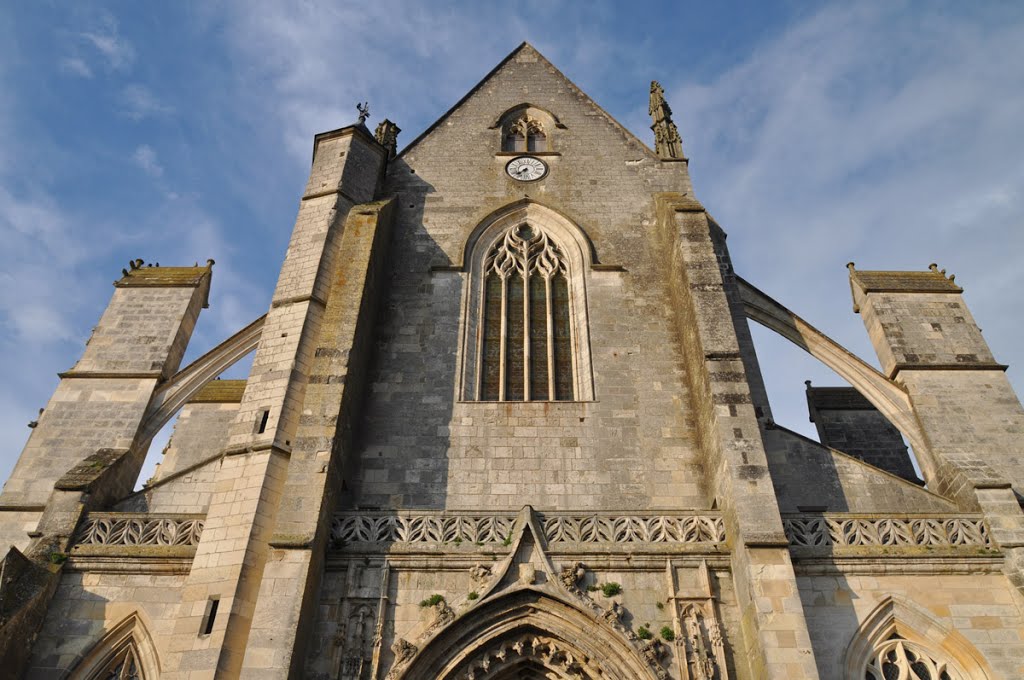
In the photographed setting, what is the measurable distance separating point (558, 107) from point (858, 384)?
7.82 metres

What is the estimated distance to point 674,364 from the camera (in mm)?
10883

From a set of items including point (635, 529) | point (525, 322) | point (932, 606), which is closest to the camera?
point (932, 606)

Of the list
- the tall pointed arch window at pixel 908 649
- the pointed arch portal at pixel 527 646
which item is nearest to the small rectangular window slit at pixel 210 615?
the pointed arch portal at pixel 527 646

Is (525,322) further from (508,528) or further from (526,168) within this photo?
(508,528)

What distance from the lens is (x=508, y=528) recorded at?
8828mm

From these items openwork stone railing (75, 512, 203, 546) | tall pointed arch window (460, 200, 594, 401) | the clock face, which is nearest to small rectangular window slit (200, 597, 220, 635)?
openwork stone railing (75, 512, 203, 546)

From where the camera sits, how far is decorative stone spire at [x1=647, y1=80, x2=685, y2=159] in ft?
46.3

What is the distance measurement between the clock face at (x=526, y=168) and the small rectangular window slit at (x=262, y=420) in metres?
6.45

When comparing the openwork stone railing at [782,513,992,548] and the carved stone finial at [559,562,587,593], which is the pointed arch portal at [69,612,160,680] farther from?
the openwork stone railing at [782,513,992,548]

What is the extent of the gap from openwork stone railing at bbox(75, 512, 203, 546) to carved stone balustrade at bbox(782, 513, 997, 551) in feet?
22.2

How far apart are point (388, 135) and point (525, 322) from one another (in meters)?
5.78

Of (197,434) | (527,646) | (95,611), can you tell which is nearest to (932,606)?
(527,646)

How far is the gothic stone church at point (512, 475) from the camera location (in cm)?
792

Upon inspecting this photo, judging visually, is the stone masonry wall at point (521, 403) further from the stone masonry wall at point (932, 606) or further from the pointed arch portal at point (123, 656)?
the pointed arch portal at point (123, 656)
